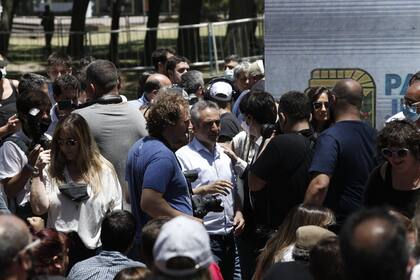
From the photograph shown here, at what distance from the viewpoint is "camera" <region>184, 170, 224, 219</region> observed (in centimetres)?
643

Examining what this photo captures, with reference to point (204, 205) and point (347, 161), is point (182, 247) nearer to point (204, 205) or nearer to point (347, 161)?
point (204, 205)

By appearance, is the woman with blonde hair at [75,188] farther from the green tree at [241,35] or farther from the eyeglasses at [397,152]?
the green tree at [241,35]

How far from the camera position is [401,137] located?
19.1 feet

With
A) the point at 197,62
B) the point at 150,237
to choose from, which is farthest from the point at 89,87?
the point at 197,62

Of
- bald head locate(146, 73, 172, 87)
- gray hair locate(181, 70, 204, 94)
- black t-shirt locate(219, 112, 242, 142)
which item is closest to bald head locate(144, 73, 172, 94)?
bald head locate(146, 73, 172, 87)

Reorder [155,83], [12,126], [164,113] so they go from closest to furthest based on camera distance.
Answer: [164,113] < [12,126] < [155,83]

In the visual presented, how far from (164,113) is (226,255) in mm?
1419

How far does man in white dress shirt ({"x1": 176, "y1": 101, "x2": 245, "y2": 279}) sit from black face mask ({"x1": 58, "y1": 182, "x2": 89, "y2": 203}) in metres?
0.94

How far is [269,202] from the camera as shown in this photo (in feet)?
21.8

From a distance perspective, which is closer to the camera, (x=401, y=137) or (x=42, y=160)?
(x=401, y=137)

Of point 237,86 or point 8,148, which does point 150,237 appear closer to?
point 8,148

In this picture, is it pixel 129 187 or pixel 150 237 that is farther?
pixel 129 187

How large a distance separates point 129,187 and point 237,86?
14.8 ft

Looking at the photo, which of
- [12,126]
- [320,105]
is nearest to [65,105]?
[12,126]
